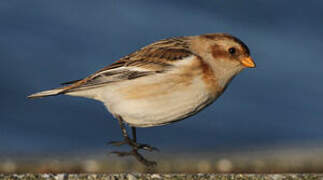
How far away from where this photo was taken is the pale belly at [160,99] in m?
9.34

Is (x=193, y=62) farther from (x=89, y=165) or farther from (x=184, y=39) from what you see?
(x=89, y=165)

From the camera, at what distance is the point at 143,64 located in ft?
32.3

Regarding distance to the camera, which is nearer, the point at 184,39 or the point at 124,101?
the point at 124,101

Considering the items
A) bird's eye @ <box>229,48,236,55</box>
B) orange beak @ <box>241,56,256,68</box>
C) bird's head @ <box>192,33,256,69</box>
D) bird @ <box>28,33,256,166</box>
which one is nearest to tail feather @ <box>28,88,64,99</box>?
bird @ <box>28,33,256,166</box>

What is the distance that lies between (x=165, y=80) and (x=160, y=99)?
0.33 metres

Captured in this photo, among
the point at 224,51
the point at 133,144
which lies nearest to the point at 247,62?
the point at 224,51

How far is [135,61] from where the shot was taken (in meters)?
10.0

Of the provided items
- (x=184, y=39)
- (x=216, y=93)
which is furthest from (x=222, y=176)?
(x=184, y=39)

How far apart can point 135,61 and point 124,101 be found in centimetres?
81

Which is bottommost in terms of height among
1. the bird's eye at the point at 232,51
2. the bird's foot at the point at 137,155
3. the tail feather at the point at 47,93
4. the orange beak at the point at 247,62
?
the bird's foot at the point at 137,155

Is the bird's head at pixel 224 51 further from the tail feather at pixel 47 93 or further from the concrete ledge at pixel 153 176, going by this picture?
the tail feather at pixel 47 93

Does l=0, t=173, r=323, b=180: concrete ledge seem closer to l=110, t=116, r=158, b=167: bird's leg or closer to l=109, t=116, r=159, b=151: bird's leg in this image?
l=110, t=116, r=158, b=167: bird's leg

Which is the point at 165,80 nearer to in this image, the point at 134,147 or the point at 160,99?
the point at 160,99

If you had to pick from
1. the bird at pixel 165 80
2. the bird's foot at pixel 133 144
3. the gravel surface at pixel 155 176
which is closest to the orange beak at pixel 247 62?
the bird at pixel 165 80
